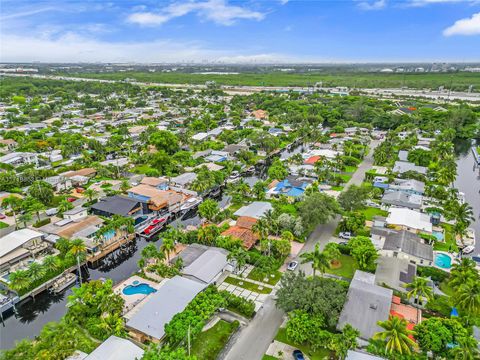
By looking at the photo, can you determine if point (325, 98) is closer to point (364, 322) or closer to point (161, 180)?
point (161, 180)

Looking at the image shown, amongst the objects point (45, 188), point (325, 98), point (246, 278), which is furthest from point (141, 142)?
point (325, 98)

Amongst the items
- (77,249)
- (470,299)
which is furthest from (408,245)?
(77,249)

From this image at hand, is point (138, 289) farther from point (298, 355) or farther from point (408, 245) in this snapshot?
point (408, 245)

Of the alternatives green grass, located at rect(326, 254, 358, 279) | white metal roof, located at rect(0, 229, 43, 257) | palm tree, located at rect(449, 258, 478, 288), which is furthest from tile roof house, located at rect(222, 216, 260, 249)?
white metal roof, located at rect(0, 229, 43, 257)

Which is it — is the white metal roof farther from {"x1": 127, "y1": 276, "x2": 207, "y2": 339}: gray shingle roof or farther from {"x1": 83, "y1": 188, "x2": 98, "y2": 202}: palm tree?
{"x1": 127, "y1": 276, "x2": 207, "y2": 339}: gray shingle roof

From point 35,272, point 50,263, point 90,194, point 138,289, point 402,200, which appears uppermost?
point 90,194

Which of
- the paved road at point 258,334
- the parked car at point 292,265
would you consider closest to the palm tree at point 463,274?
the paved road at point 258,334
